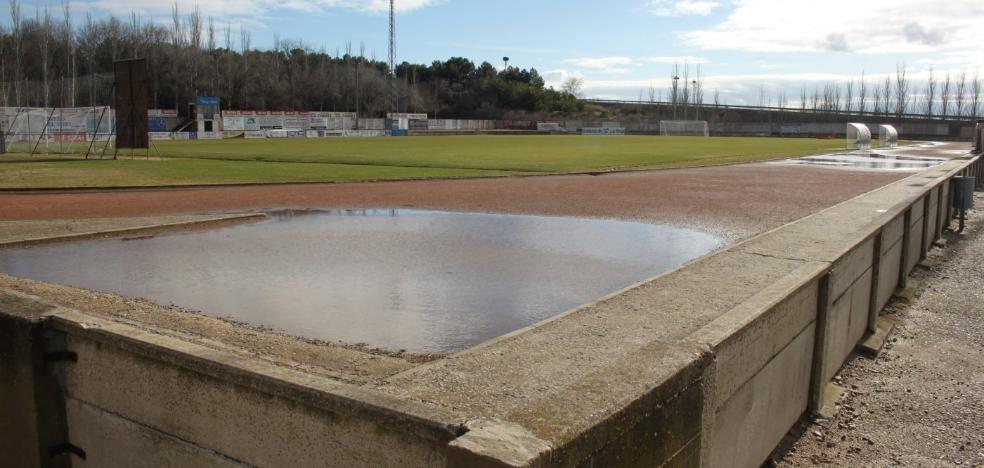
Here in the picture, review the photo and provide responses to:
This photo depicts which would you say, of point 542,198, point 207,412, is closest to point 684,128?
point 542,198

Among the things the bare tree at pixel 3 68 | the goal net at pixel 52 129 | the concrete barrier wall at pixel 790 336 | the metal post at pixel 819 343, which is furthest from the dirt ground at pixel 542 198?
the bare tree at pixel 3 68

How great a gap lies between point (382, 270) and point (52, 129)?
153 ft

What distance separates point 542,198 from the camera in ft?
63.8

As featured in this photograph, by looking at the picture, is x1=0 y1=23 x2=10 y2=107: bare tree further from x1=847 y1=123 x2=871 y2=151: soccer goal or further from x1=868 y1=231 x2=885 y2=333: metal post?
x1=868 y1=231 x2=885 y2=333: metal post

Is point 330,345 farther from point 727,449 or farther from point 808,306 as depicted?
point 808,306

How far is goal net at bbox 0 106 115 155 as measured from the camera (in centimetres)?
4027

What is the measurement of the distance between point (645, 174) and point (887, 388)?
20346 mm

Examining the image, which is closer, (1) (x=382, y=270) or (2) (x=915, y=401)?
(2) (x=915, y=401)

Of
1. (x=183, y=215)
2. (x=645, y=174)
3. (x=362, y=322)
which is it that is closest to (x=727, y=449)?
(x=362, y=322)

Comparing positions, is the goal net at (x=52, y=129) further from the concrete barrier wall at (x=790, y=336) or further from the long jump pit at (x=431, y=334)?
the concrete barrier wall at (x=790, y=336)

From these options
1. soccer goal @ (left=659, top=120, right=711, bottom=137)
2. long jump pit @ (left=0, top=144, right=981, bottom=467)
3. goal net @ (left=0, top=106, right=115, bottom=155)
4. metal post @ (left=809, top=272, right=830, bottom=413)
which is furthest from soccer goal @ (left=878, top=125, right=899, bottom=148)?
metal post @ (left=809, top=272, right=830, bottom=413)

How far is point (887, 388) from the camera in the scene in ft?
25.8

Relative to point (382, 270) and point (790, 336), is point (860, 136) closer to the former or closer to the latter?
point (382, 270)

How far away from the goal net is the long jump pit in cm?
2991
